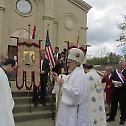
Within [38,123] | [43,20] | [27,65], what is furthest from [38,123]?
[43,20]

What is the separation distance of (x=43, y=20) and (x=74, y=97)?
17729 mm

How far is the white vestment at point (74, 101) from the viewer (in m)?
6.67

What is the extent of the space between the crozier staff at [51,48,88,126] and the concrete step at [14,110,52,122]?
572 centimetres

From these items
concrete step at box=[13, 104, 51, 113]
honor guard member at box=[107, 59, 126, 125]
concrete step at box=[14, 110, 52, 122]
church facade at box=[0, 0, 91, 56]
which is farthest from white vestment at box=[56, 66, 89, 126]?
church facade at box=[0, 0, 91, 56]

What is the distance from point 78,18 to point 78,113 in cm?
2009

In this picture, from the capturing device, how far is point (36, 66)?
13477 mm

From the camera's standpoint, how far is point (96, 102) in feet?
31.3

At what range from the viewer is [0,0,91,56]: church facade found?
22219mm

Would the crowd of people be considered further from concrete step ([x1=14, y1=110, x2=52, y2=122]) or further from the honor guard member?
concrete step ([x1=14, y1=110, x2=52, y2=122])

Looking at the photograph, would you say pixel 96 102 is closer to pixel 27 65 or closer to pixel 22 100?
pixel 27 65

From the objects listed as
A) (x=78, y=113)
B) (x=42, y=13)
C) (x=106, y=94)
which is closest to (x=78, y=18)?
(x=42, y=13)

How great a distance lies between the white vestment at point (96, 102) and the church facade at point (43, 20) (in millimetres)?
11797

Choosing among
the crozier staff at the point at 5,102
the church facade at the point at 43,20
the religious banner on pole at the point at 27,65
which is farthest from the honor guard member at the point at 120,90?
the church facade at the point at 43,20

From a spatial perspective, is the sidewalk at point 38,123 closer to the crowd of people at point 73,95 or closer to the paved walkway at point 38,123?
the paved walkway at point 38,123
